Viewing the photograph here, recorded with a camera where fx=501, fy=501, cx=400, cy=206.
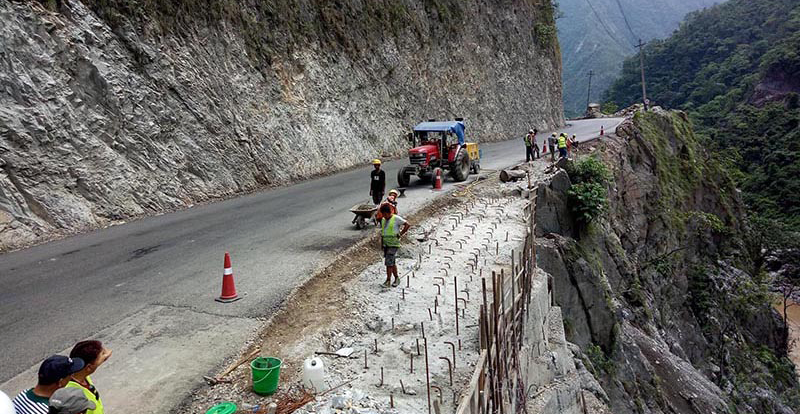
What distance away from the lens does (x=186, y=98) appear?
16078 millimetres

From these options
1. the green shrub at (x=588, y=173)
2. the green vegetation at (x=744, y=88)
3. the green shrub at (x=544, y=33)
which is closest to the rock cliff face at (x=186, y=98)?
the green shrub at (x=588, y=173)

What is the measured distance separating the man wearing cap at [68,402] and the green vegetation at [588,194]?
15.4 m

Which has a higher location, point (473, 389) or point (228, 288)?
point (228, 288)

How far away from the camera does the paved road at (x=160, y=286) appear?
20.0 feet

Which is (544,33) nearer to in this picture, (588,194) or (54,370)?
(588,194)

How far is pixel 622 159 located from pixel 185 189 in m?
20.9

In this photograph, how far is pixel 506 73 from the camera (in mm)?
41312

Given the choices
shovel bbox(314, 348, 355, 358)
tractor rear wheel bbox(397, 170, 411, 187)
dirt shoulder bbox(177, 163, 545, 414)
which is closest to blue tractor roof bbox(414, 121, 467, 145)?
tractor rear wheel bbox(397, 170, 411, 187)

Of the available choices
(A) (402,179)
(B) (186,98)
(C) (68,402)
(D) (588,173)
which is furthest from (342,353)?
(D) (588,173)

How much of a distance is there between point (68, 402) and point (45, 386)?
0.25 m

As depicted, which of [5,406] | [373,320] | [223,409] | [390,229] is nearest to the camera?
[5,406]

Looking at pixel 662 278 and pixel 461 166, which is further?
pixel 662 278

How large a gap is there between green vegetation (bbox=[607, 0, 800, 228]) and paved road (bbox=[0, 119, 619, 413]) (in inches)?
1741

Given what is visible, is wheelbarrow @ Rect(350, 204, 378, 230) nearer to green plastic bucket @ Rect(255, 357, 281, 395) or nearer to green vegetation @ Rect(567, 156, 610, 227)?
green plastic bucket @ Rect(255, 357, 281, 395)
